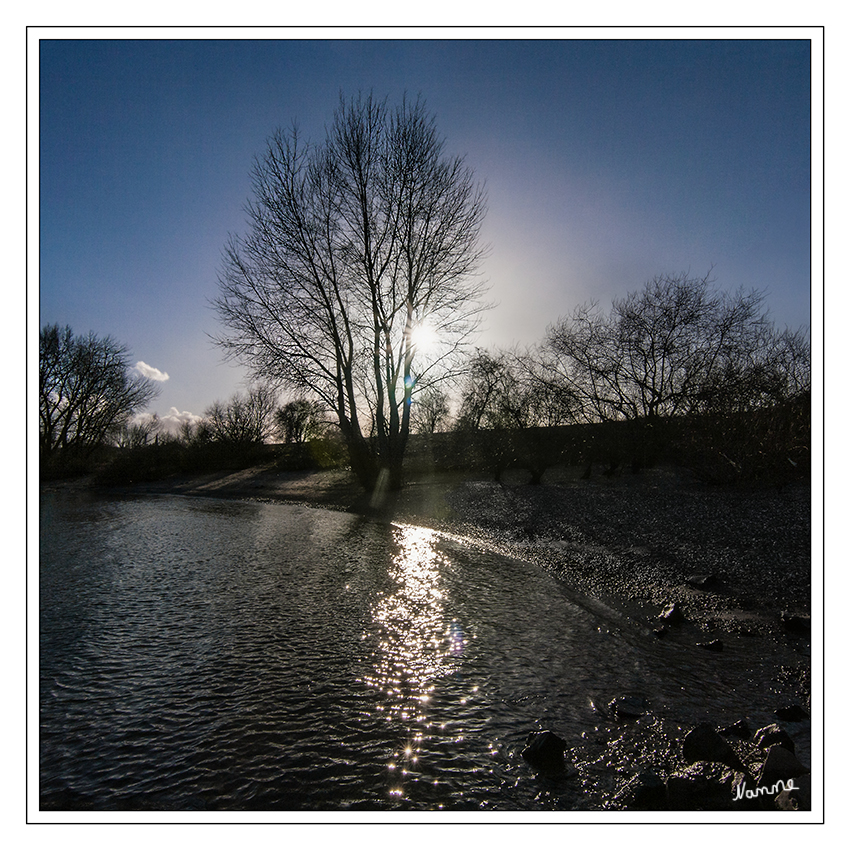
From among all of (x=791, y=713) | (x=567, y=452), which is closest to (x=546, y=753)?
(x=791, y=713)

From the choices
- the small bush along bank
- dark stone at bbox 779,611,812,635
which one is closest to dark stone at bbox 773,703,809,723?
dark stone at bbox 779,611,812,635

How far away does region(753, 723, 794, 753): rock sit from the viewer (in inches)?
82.0

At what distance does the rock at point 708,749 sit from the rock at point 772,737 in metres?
0.17

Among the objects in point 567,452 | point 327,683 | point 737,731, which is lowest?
point 327,683

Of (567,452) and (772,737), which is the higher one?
(567,452)

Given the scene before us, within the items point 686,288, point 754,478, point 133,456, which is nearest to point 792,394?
point 754,478

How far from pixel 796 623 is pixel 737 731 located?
175 centimetres

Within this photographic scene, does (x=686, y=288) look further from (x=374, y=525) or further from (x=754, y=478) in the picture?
(x=374, y=525)

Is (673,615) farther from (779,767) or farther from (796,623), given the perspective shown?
(779,767)

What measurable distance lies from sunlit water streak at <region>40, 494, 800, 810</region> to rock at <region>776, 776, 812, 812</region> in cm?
54

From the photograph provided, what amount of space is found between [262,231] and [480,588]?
437 inches

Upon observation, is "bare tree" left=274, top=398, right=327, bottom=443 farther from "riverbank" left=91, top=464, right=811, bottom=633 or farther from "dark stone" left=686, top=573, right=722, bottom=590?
"dark stone" left=686, top=573, right=722, bottom=590

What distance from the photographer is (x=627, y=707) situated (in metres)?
2.48

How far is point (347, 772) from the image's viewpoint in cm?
203
